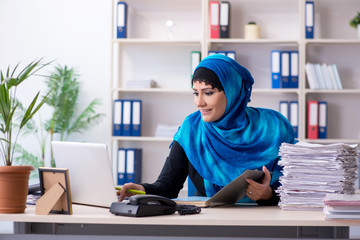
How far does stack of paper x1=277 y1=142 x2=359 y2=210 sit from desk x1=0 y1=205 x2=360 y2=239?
0.19ft

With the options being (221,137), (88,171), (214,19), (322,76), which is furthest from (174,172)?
(322,76)

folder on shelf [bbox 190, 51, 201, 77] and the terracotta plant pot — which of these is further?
folder on shelf [bbox 190, 51, 201, 77]

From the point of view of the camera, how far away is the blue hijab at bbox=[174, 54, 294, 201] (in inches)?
83.0

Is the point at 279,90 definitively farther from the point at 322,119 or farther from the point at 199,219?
the point at 199,219

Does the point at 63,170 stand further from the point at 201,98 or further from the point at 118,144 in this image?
the point at 118,144

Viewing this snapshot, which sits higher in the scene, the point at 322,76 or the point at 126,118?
the point at 322,76

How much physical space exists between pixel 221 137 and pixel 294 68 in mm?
2613

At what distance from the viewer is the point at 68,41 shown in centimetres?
514

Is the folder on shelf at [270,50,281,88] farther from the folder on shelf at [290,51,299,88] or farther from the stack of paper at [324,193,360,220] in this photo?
the stack of paper at [324,193,360,220]

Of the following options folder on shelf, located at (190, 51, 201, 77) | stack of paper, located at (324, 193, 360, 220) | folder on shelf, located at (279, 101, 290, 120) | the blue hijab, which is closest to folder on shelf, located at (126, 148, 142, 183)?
folder on shelf, located at (190, 51, 201, 77)

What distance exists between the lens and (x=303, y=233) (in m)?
1.64

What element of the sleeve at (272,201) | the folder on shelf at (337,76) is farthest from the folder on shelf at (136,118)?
the sleeve at (272,201)

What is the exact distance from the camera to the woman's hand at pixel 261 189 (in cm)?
187

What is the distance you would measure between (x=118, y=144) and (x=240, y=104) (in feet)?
9.28
